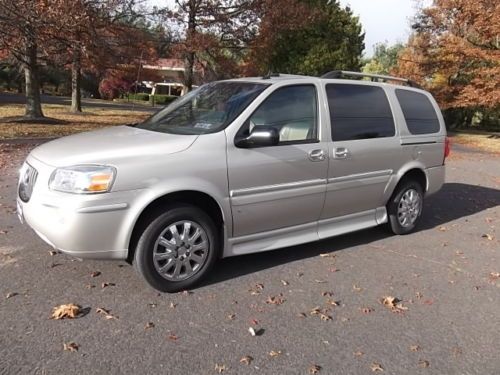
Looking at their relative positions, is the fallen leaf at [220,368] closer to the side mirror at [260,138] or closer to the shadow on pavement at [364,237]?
the shadow on pavement at [364,237]

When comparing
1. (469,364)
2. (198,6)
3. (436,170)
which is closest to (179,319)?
(469,364)

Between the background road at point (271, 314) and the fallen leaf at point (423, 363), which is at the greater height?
the background road at point (271, 314)

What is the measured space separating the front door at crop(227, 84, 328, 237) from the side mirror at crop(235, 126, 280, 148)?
A: 5cm

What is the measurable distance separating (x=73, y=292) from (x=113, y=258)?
0.46 meters

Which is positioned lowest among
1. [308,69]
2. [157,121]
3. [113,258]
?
[113,258]

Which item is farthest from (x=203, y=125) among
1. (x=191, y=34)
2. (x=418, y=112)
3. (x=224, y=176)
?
(x=191, y=34)

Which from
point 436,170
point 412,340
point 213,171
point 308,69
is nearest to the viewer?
point 412,340

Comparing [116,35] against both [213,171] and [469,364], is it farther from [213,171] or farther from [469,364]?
[469,364]

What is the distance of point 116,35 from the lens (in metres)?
19.1

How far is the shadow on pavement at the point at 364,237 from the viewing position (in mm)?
5012

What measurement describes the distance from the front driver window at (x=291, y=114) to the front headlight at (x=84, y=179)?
1342 mm

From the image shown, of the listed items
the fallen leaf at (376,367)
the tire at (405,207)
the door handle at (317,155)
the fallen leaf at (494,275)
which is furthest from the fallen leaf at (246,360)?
the tire at (405,207)

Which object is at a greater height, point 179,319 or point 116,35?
point 116,35

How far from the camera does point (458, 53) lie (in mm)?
24516
